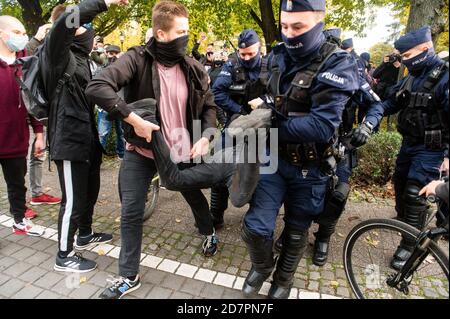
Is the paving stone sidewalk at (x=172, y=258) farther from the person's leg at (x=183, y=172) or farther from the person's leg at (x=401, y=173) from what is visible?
the person's leg at (x=183, y=172)

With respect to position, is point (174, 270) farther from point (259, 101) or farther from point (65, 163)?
point (259, 101)

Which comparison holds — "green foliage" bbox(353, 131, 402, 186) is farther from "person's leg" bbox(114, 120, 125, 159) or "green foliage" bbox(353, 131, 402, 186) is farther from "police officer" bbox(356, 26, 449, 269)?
"person's leg" bbox(114, 120, 125, 159)

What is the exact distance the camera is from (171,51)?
260 cm

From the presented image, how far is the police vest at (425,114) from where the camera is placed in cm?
298

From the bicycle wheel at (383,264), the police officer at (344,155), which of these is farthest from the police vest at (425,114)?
the bicycle wheel at (383,264)

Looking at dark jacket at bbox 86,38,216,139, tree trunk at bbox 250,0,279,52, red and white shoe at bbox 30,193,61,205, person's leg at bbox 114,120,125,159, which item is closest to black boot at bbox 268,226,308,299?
dark jacket at bbox 86,38,216,139

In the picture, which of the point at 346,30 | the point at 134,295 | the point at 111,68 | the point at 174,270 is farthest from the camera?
the point at 346,30

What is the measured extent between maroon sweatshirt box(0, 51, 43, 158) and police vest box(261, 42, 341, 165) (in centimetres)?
262

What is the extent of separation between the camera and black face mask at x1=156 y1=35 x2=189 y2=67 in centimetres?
257

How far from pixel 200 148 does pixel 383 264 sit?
203 centimetres

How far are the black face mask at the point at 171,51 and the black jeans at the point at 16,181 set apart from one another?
2073 millimetres

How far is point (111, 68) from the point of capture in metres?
2.45
